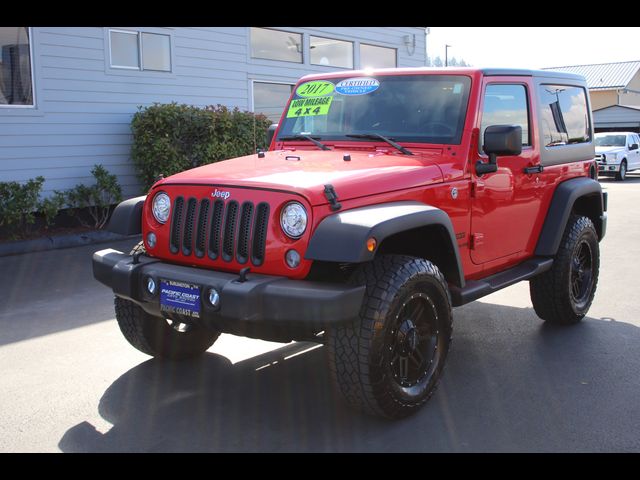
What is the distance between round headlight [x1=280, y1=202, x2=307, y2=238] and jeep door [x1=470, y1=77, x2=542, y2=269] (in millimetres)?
1461

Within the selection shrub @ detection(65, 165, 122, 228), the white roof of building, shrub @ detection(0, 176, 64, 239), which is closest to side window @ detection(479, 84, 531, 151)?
shrub @ detection(0, 176, 64, 239)

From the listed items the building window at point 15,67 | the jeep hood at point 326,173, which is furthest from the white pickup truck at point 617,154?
the jeep hood at point 326,173

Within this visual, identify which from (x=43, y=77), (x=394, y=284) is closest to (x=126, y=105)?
(x=43, y=77)

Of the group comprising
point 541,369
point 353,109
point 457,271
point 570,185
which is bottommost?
point 541,369

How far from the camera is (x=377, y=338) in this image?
3617 millimetres

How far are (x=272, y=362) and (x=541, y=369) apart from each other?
183 centimetres

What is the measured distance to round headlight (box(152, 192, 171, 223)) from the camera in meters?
4.23

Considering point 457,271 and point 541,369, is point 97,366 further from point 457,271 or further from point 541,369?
point 541,369

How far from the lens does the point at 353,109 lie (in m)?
5.05

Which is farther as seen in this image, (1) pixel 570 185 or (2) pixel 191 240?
(1) pixel 570 185

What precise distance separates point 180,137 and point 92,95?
150 cm

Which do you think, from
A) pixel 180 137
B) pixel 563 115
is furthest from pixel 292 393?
Answer: pixel 180 137

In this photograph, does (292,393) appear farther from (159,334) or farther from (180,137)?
(180,137)

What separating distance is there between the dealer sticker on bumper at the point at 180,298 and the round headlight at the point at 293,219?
0.57 meters
